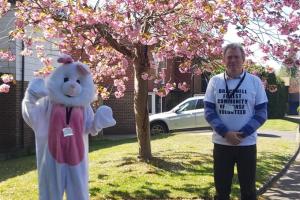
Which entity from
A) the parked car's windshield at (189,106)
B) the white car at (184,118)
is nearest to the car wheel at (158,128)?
the white car at (184,118)

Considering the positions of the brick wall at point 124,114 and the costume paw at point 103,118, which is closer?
the costume paw at point 103,118

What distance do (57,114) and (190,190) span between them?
3.81 metres

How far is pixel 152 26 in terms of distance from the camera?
967cm

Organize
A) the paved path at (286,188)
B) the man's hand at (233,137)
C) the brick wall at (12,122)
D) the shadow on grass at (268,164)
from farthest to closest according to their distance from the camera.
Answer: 1. the brick wall at (12,122)
2. the shadow on grass at (268,164)
3. the paved path at (286,188)
4. the man's hand at (233,137)

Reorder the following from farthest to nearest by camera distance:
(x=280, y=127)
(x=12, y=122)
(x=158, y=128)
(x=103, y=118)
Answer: (x=280, y=127) → (x=158, y=128) → (x=12, y=122) → (x=103, y=118)

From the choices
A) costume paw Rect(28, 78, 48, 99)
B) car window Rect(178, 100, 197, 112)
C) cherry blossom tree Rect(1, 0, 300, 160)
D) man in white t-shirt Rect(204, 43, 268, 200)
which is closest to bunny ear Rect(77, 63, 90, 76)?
costume paw Rect(28, 78, 48, 99)

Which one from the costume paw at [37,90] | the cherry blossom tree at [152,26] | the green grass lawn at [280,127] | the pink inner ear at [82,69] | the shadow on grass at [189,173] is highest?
the cherry blossom tree at [152,26]

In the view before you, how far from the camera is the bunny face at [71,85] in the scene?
5078 millimetres

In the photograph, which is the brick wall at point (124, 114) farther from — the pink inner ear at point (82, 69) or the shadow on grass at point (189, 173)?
the pink inner ear at point (82, 69)

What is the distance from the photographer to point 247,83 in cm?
568

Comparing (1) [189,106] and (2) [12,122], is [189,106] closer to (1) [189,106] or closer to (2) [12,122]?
(1) [189,106]

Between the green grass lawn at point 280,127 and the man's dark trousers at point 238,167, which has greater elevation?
the man's dark trousers at point 238,167

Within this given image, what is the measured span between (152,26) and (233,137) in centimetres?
462

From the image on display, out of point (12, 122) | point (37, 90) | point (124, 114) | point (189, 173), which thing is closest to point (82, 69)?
point (37, 90)
